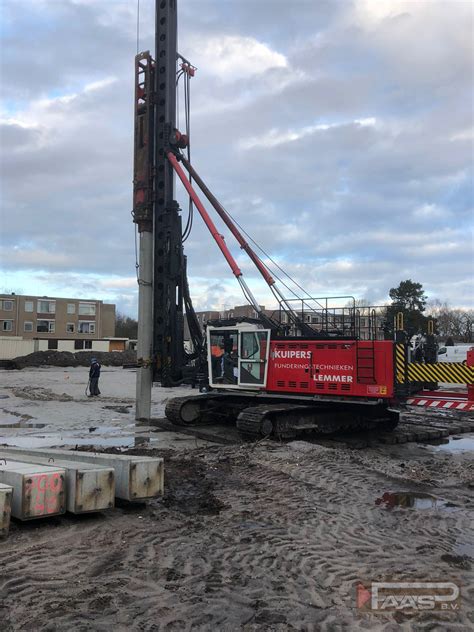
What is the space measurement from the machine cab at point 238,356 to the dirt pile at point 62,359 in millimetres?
37862

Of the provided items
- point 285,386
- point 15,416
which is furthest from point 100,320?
point 285,386

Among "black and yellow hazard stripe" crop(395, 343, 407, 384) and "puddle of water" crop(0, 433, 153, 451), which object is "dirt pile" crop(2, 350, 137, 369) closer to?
"puddle of water" crop(0, 433, 153, 451)

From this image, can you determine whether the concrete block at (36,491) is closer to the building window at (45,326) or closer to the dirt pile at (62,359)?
the dirt pile at (62,359)

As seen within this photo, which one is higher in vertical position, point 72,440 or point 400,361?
point 400,361

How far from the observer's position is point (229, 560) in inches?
198

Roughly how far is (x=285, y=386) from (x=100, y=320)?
250 ft

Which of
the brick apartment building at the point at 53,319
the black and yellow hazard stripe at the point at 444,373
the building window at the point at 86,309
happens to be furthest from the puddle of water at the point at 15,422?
the building window at the point at 86,309

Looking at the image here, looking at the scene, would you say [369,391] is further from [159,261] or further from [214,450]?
[159,261]

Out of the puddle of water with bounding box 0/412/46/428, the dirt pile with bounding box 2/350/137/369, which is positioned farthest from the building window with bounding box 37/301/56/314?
the puddle of water with bounding box 0/412/46/428

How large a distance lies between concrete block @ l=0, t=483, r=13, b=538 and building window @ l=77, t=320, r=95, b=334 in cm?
8089

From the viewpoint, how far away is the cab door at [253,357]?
12.9 m

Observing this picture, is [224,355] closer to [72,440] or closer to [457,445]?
[72,440]

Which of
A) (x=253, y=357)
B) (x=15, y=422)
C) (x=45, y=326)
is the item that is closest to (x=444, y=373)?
(x=253, y=357)

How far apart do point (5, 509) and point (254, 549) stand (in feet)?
7.99
